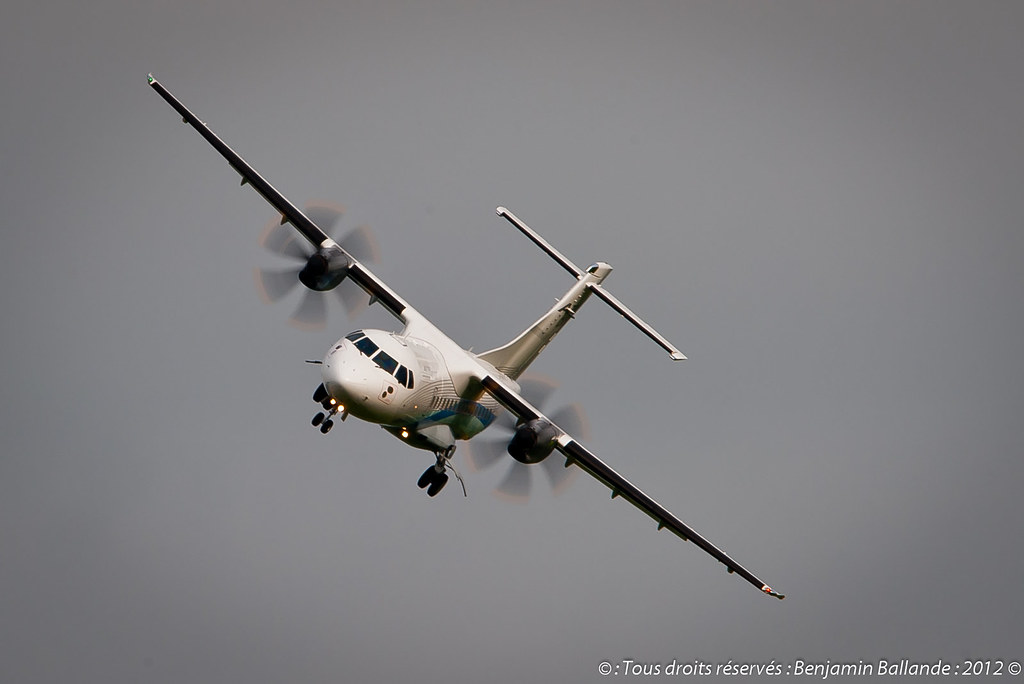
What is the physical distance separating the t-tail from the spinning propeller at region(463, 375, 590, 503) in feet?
14.0

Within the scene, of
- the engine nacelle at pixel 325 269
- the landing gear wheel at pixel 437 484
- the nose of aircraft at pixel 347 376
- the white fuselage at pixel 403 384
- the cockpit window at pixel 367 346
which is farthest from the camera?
the landing gear wheel at pixel 437 484

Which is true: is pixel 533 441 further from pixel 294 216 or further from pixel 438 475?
pixel 294 216

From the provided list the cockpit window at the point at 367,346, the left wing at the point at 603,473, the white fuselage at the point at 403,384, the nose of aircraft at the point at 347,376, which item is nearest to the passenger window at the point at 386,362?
the white fuselage at the point at 403,384

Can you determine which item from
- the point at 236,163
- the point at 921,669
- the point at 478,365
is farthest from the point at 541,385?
the point at 921,669

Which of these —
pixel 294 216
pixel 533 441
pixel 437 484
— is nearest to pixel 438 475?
pixel 437 484

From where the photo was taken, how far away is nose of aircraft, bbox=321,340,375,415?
113 feet

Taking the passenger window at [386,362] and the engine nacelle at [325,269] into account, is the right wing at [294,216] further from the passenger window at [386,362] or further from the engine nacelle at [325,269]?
the passenger window at [386,362]

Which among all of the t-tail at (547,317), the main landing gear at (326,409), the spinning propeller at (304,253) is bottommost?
the main landing gear at (326,409)

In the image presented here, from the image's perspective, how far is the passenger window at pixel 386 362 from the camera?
116 ft

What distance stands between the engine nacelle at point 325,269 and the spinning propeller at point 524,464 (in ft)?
20.4

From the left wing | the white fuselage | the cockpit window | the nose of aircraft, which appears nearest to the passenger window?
the white fuselage

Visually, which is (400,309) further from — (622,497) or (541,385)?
(622,497)

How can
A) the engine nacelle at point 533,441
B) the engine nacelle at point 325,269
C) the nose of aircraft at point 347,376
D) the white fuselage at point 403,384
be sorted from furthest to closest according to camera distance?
the engine nacelle at point 325,269 < the engine nacelle at point 533,441 < the white fuselage at point 403,384 < the nose of aircraft at point 347,376

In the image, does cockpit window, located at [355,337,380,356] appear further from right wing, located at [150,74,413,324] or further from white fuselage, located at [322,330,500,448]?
right wing, located at [150,74,413,324]
